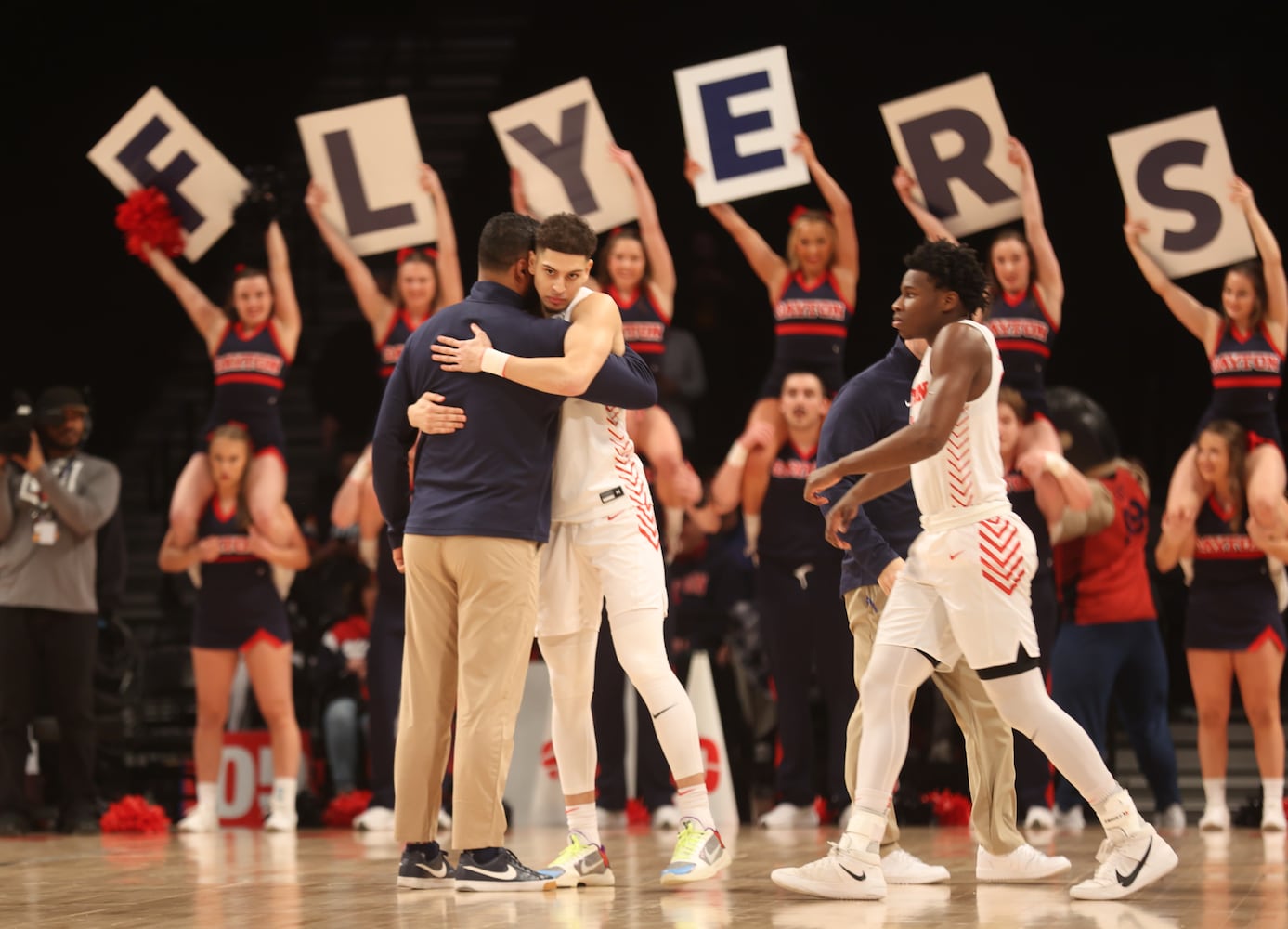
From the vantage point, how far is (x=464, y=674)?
4660mm

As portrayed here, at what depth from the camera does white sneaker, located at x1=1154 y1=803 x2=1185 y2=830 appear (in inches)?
288

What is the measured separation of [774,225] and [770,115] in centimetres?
279

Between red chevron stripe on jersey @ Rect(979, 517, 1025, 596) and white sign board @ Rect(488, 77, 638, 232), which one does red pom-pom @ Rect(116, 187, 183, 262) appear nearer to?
white sign board @ Rect(488, 77, 638, 232)

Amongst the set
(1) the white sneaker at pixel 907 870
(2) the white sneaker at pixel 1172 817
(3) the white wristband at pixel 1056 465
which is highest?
(3) the white wristband at pixel 1056 465

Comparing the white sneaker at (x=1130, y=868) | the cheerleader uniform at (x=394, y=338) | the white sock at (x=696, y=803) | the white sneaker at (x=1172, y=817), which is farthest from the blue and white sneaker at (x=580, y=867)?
the cheerleader uniform at (x=394, y=338)

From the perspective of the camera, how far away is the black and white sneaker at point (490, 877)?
470cm

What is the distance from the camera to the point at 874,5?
10656mm

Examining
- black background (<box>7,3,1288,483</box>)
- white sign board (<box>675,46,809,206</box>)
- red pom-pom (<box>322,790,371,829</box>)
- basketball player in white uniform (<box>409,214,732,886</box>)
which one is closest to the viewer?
basketball player in white uniform (<box>409,214,732,886</box>)

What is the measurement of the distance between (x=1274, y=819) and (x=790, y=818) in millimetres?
2043

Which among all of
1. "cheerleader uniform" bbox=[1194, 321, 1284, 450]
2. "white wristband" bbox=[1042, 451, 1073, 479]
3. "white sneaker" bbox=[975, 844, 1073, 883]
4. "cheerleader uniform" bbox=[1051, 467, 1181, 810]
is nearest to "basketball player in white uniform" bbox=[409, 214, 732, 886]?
"white sneaker" bbox=[975, 844, 1073, 883]

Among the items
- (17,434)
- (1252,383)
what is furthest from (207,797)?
(1252,383)

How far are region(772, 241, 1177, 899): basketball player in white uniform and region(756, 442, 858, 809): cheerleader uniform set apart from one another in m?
2.84

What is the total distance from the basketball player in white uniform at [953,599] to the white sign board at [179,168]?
4825mm

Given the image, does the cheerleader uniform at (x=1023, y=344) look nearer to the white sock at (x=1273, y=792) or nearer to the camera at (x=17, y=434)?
the white sock at (x=1273, y=792)
